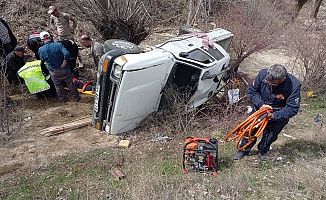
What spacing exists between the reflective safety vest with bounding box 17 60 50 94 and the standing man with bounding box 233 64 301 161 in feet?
14.4

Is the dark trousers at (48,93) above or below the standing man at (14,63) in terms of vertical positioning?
below

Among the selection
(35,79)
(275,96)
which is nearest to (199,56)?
(275,96)

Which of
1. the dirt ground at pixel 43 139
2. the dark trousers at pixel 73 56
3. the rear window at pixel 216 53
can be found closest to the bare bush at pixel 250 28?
the rear window at pixel 216 53

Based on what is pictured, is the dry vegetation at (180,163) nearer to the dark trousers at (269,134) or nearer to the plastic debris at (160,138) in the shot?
the plastic debris at (160,138)

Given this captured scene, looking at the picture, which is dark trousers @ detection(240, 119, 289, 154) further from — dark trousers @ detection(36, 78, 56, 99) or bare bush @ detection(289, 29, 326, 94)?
dark trousers @ detection(36, 78, 56, 99)

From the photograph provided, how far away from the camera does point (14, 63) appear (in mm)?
7672

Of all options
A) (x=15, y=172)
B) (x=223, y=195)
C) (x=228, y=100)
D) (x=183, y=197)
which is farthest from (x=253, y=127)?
(x=15, y=172)

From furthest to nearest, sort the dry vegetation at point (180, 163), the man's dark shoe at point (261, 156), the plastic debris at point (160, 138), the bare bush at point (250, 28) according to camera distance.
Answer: the bare bush at point (250, 28)
the plastic debris at point (160, 138)
the man's dark shoe at point (261, 156)
the dry vegetation at point (180, 163)

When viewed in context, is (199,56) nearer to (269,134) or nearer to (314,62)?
(269,134)

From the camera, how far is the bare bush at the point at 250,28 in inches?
385

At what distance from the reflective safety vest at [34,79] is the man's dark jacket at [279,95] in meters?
4.42

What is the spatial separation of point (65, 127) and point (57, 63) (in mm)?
1544

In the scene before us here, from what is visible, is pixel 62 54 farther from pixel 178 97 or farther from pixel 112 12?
pixel 178 97

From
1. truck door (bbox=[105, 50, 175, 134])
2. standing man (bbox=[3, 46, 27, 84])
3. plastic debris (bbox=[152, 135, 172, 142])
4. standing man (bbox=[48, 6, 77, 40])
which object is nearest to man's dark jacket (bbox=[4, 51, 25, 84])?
standing man (bbox=[3, 46, 27, 84])
